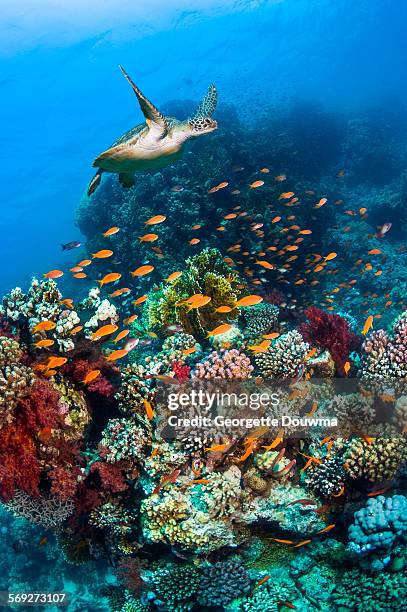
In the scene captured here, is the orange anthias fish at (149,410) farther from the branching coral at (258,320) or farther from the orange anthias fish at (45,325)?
the branching coral at (258,320)

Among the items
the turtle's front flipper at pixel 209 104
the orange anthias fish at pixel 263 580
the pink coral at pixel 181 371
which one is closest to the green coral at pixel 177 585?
the orange anthias fish at pixel 263 580

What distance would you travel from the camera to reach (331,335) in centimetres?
629

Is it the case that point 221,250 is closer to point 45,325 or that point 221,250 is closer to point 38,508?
point 45,325

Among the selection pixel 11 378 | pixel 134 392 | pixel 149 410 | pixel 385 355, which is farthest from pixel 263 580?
pixel 11 378

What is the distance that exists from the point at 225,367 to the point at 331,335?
254 centimetres

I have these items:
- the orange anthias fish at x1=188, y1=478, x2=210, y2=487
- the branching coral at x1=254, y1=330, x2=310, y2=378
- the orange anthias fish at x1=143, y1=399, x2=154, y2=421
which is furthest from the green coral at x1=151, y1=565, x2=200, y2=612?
the branching coral at x1=254, y1=330, x2=310, y2=378

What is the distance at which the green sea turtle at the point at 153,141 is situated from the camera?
18.2 feet

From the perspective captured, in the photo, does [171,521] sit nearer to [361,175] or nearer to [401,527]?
[401,527]

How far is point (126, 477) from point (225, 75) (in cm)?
8411

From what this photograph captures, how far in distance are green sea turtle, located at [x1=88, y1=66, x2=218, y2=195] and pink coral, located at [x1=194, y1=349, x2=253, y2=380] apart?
12.9 ft

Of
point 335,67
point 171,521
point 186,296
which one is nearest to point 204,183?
point 186,296

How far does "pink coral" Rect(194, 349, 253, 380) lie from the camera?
4816mm

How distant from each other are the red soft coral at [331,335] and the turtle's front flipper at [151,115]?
440 centimetres

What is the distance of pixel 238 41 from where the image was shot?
2630 inches
